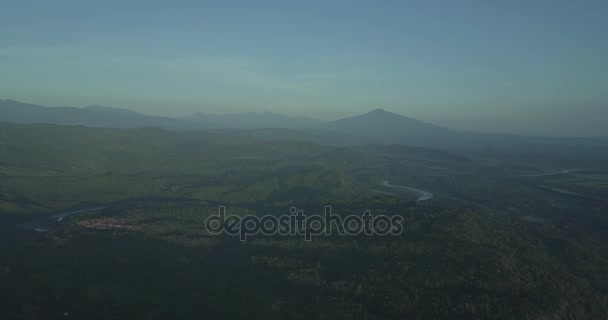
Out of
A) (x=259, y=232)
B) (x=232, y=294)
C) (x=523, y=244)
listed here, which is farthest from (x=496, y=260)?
(x=259, y=232)

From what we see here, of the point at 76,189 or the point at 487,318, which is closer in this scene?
the point at 487,318

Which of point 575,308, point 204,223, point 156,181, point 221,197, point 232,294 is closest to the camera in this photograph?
point 575,308

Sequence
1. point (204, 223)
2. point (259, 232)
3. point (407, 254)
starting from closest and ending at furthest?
point (407, 254) → point (259, 232) → point (204, 223)

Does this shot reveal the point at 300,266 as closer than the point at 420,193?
Yes

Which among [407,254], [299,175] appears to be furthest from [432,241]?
[299,175]

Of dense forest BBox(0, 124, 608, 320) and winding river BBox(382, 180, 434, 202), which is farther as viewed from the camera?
winding river BBox(382, 180, 434, 202)

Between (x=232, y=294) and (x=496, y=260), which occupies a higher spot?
(x=496, y=260)

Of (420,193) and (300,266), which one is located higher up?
(300,266)

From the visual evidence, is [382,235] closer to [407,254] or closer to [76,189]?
[407,254]

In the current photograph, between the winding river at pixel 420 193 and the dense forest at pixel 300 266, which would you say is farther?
the winding river at pixel 420 193
